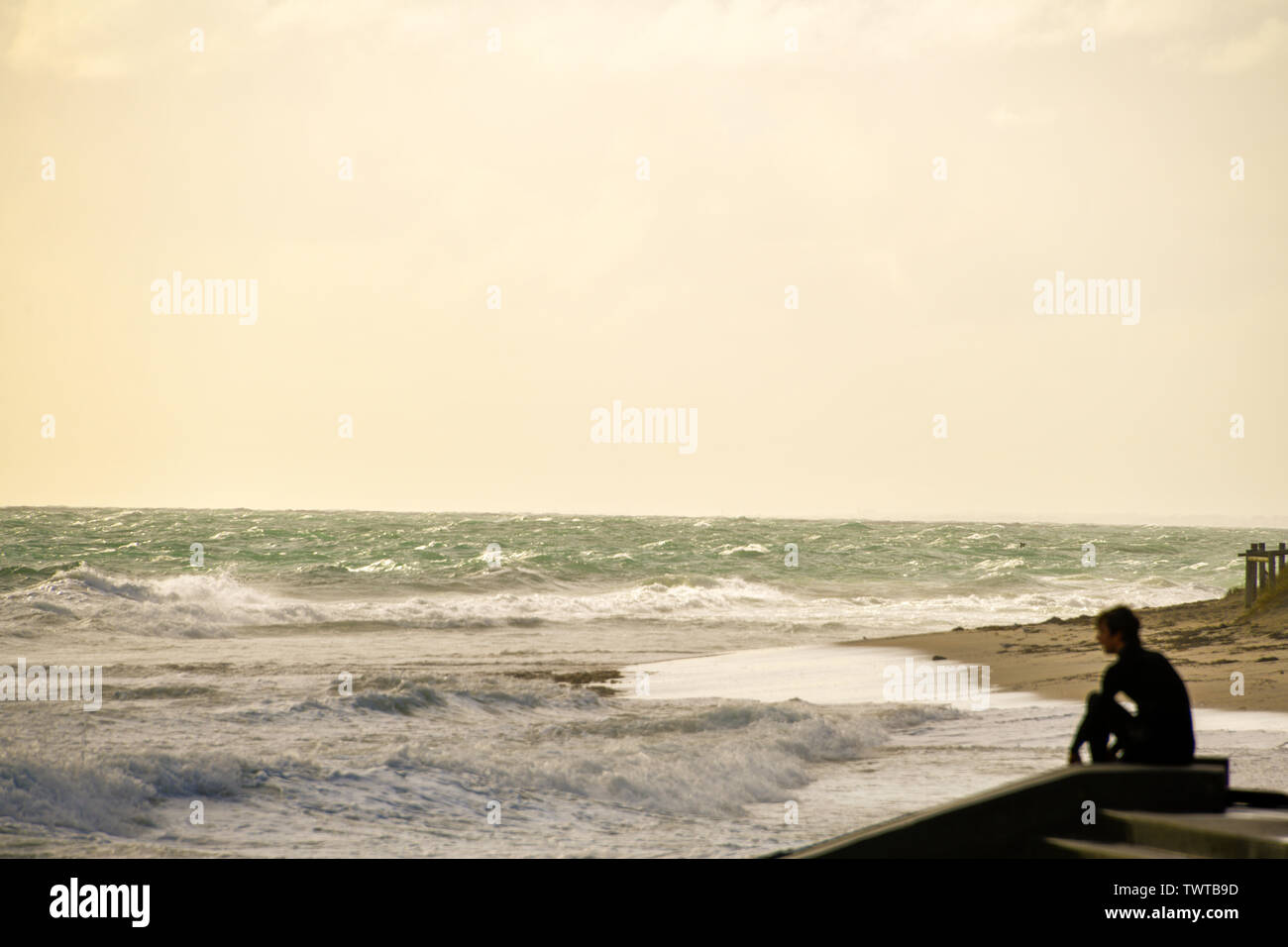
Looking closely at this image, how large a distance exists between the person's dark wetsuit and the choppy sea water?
3.26 m

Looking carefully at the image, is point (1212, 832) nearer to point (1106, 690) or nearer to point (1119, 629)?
point (1106, 690)

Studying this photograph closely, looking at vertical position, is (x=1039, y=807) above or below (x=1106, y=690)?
below

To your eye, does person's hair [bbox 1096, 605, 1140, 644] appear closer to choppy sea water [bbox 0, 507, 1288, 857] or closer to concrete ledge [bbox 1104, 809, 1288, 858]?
concrete ledge [bbox 1104, 809, 1288, 858]

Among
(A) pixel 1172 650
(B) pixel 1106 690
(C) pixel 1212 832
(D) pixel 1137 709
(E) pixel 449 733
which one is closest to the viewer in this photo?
(C) pixel 1212 832

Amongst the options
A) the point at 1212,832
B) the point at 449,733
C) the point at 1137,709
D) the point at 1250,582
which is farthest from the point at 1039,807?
the point at 1250,582

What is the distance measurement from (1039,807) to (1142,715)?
2.45 feet

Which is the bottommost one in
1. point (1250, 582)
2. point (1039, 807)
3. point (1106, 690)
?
point (1250, 582)

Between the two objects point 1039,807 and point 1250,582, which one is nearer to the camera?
point 1039,807

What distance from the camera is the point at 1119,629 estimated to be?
5840 mm

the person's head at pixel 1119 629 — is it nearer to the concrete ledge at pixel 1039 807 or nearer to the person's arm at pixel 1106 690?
the person's arm at pixel 1106 690

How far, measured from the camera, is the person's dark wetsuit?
561cm

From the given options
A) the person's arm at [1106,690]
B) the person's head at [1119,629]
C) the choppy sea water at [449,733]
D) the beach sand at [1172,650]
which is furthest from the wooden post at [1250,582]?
the person's arm at [1106,690]
